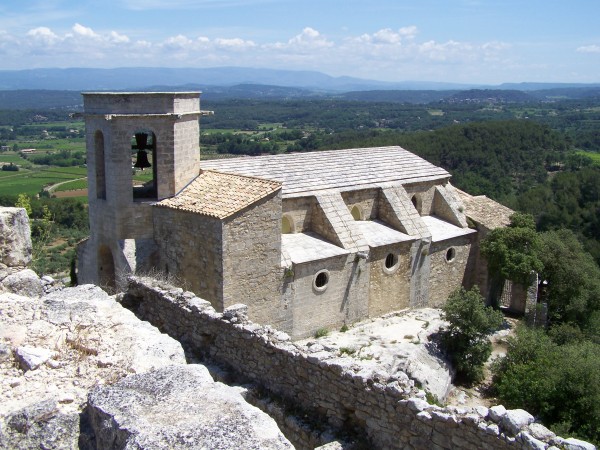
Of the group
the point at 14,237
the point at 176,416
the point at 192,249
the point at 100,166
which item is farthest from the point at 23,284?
the point at 100,166

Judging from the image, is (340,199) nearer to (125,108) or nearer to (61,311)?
(125,108)

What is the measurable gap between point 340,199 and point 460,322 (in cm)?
484

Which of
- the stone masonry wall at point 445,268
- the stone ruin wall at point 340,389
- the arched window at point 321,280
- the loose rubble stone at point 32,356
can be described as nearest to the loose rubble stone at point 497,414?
the stone ruin wall at point 340,389

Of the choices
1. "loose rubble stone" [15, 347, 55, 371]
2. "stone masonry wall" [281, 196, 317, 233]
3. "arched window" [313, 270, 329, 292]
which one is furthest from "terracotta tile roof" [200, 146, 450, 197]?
"loose rubble stone" [15, 347, 55, 371]

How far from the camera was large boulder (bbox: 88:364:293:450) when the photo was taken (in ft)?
14.0

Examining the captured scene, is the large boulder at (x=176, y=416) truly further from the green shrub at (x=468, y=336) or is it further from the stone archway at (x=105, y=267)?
the stone archway at (x=105, y=267)

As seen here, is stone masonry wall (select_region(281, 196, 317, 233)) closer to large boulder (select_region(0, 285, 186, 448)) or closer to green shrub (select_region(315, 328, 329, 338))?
green shrub (select_region(315, 328, 329, 338))

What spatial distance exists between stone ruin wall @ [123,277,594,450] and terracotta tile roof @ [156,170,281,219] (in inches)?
159

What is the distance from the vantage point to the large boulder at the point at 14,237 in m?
6.97

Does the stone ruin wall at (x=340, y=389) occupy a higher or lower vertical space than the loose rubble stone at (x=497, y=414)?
lower

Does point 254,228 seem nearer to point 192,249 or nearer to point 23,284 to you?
point 192,249

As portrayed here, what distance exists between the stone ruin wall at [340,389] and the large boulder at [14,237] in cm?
216

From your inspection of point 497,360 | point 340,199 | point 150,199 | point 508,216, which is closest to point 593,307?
point 508,216

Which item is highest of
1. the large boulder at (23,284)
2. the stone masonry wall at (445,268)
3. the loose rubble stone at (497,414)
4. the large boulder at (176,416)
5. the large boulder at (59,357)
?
the large boulder at (23,284)
